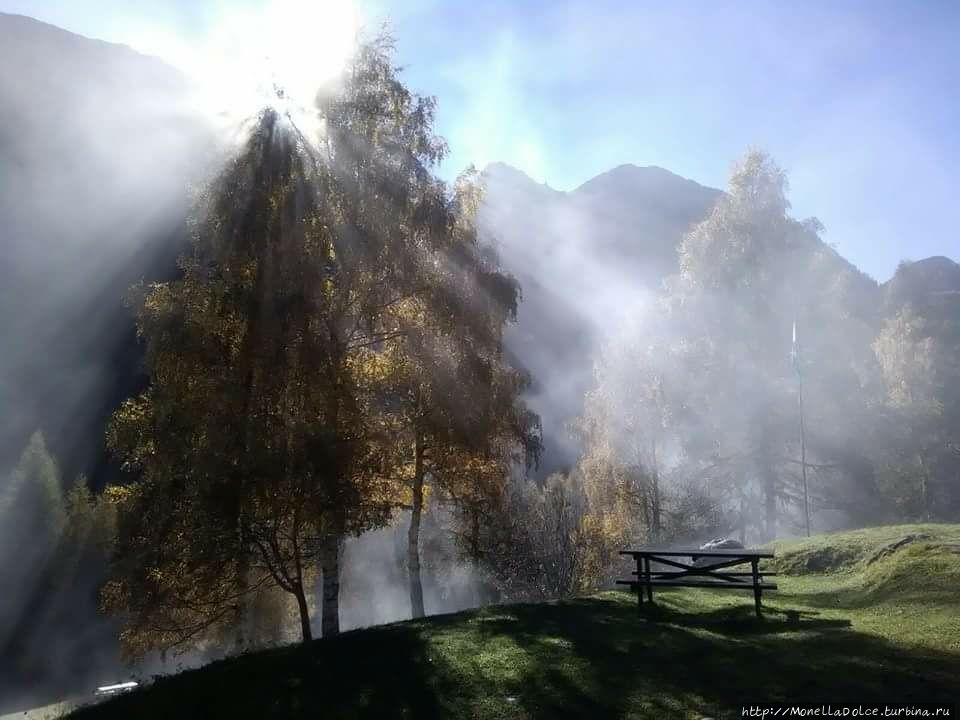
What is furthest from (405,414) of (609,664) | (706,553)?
(609,664)

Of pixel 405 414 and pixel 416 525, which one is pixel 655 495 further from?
pixel 405 414

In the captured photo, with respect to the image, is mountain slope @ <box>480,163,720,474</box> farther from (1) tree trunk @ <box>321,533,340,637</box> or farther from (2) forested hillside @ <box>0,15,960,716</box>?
(1) tree trunk @ <box>321,533,340,637</box>

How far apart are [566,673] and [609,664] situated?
69 cm

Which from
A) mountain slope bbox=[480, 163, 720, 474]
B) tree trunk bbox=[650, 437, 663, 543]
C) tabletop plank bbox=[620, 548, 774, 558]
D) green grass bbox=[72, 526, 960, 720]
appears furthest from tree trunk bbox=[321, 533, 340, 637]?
mountain slope bbox=[480, 163, 720, 474]

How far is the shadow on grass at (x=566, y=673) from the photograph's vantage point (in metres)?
7.22

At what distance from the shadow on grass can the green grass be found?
3cm

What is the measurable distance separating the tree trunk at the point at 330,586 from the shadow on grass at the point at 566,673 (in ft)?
7.06

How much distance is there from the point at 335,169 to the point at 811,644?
11602mm

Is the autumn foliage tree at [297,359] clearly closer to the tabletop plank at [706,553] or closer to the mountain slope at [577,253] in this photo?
the tabletop plank at [706,553]

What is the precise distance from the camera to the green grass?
732 centimetres

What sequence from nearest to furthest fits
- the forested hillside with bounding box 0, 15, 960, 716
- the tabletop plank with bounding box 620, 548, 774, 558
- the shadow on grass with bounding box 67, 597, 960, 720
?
the shadow on grass with bounding box 67, 597, 960, 720 < the tabletop plank with bounding box 620, 548, 774, 558 < the forested hillside with bounding box 0, 15, 960, 716

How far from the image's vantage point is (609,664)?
29.1 ft

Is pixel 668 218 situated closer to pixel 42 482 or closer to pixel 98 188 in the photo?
pixel 98 188

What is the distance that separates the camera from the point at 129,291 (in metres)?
13.6
